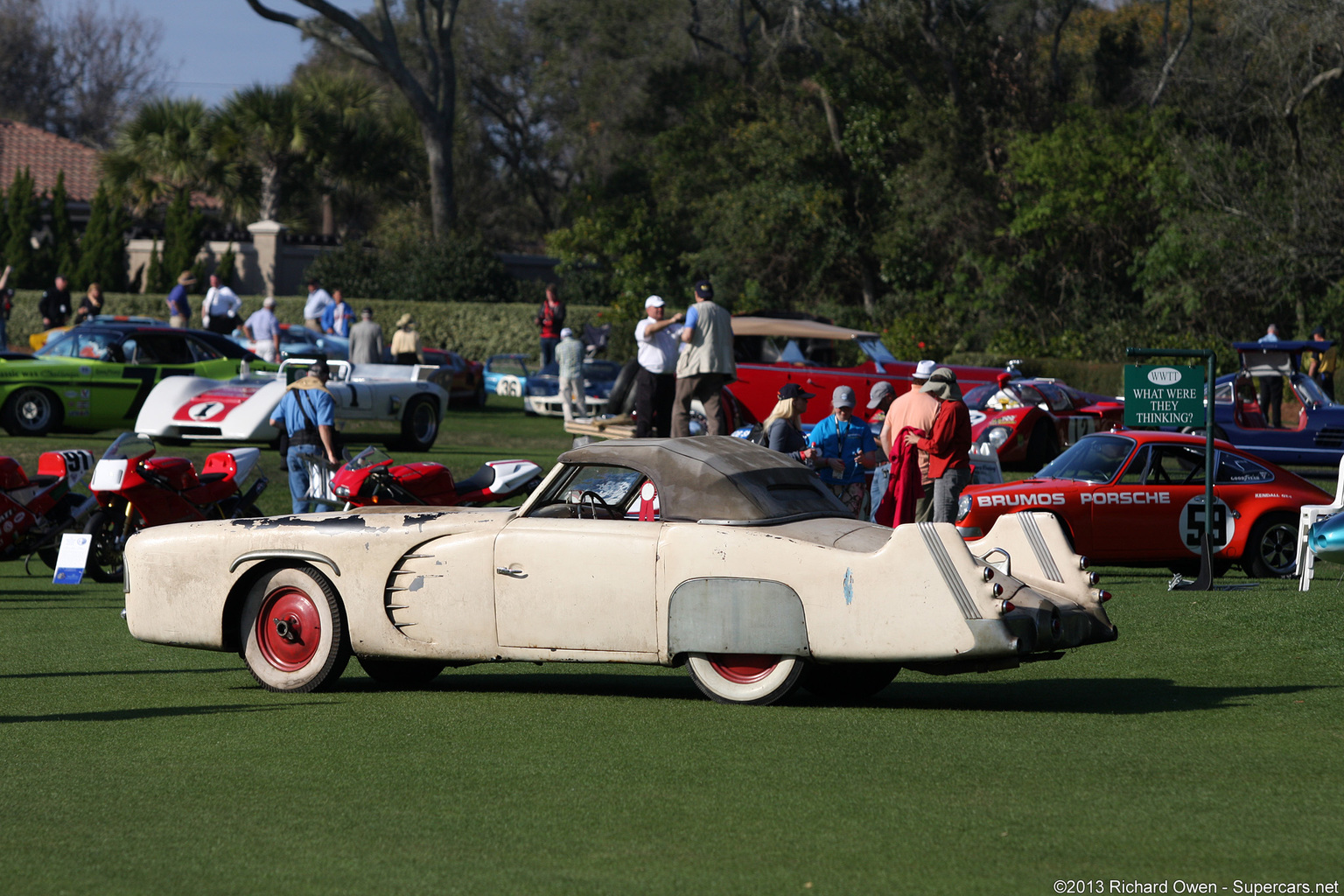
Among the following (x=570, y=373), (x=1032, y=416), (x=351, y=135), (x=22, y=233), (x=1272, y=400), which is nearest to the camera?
(x=1032, y=416)

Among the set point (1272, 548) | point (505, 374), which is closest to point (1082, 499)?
point (1272, 548)

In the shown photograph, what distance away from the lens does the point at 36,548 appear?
13.5 meters

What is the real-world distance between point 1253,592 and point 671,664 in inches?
223

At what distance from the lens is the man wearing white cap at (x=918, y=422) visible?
1238 cm

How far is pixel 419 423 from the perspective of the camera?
22078mm

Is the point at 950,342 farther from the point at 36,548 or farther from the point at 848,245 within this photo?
the point at 36,548

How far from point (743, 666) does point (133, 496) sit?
7.46m

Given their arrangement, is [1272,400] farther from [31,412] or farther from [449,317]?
[449,317]

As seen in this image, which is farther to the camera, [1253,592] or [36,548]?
[36,548]

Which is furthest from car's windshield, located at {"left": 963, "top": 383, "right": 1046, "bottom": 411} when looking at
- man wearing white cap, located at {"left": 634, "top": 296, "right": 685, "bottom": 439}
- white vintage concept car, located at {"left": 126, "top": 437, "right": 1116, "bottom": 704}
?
white vintage concept car, located at {"left": 126, "top": 437, "right": 1116, "bottom": 704}

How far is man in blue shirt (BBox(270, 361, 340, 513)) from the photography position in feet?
48.2

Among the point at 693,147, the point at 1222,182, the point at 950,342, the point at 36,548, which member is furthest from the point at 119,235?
the point at 36,548

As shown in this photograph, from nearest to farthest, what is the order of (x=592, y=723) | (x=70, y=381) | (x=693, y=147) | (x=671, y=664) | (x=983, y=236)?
1. (x=592, y=723)
2. (x=671, y=664)
3. (x=70, y=381)
4. (x=983, y=236)
5. (x=693, y=147)

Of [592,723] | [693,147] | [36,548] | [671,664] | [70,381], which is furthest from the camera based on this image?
[693,147]
